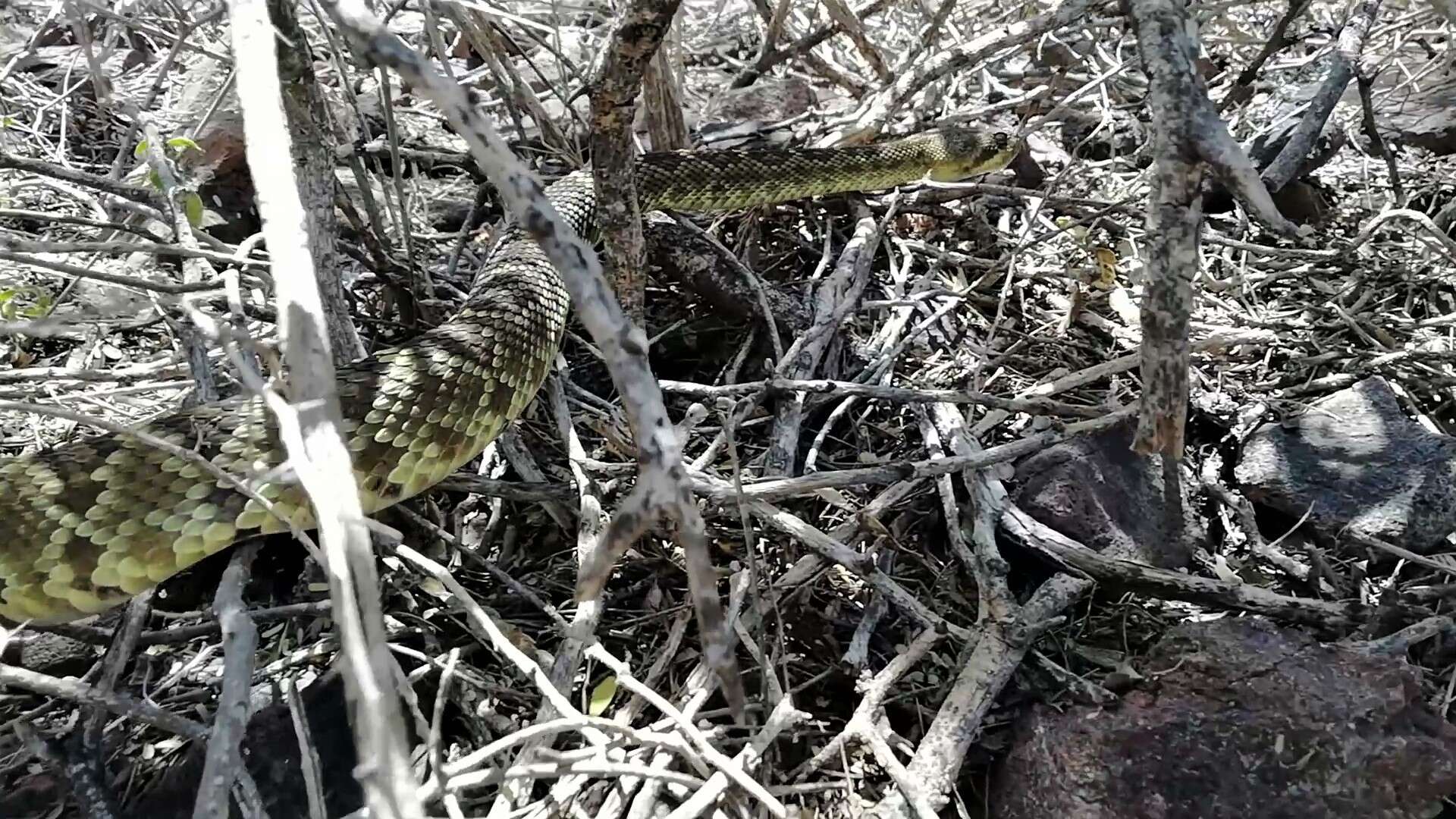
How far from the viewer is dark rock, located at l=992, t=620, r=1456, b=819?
1.81 meters

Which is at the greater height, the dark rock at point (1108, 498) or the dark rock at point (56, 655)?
the dark rock at point (56, 655)

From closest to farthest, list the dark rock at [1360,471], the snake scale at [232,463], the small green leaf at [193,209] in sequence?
the snake scale at [232,463] → the small green leaf at [193,209] → the dark rock at [1360,471]

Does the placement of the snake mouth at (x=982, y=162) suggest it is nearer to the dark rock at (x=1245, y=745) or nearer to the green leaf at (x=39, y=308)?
the dark rock at (x=1245, y=745)

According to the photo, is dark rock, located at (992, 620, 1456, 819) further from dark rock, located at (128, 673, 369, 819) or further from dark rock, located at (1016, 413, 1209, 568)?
dark rock, located at (128, 673, 369, 819)

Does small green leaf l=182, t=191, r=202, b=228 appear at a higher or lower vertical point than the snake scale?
higher

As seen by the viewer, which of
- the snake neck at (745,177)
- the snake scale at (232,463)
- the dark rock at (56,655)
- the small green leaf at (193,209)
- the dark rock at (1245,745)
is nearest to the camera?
the dark rock at (1245,745)

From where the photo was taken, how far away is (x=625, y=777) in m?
1.85

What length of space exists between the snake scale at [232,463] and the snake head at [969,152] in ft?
6.78

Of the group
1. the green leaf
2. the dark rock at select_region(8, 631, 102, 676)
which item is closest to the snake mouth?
the green leaf

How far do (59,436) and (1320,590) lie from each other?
3.18 meters

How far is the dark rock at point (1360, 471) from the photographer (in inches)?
94.9

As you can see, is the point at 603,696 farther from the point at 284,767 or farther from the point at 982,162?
the point at 982,162

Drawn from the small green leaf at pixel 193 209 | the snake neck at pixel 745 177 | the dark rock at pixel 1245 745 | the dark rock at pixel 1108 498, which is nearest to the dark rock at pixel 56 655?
the small green leaf at pixel 193 209

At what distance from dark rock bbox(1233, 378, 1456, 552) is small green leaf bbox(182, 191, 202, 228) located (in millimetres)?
2687
